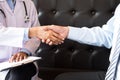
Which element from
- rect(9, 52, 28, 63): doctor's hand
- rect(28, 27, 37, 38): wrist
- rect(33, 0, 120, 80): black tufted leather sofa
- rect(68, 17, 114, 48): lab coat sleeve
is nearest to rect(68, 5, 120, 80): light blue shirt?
rect(68, 17, 114, 48): lab coat sleeve

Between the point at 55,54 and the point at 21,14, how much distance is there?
46 cm

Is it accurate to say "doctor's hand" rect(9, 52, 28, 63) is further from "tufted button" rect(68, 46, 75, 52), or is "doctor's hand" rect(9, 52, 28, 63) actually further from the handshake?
"tufted button" rect(68, 46, 75, 52)

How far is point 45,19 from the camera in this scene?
1944mm

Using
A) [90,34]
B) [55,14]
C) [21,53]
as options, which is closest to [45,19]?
[55,14]

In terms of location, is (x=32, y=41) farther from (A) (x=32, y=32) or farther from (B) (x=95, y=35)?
(B) (x=95, y=35)

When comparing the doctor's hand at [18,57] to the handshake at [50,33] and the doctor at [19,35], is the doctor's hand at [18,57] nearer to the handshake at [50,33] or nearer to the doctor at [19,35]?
the doctor at [19,35]

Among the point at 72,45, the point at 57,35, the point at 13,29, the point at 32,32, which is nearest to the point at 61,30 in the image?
the point at 57,35

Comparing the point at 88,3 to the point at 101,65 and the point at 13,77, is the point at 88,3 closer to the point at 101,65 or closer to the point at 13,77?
the point at 101,65

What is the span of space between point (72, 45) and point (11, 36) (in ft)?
1.96

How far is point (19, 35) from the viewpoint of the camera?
1441mm

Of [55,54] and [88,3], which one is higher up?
[88,3]

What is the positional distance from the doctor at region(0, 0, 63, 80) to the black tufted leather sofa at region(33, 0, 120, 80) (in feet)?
0.79

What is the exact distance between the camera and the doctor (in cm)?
143

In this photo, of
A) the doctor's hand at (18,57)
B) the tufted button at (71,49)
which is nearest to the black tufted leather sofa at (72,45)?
the tufted button at (71,49)
